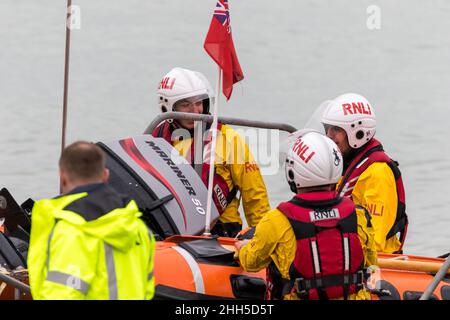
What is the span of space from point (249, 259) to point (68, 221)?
1306 millimetres

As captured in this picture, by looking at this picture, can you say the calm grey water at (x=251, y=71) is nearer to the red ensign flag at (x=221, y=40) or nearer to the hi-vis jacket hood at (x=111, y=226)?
the red ensign flag at (x=221, y=40)

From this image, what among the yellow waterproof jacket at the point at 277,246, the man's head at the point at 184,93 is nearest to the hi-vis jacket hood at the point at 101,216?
the yellow waterproof jacket at the point at 277,246

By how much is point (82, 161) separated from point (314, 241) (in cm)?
131

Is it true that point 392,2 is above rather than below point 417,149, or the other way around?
above

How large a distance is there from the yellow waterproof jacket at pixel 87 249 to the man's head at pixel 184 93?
2.59 meters

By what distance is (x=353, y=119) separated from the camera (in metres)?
7.23

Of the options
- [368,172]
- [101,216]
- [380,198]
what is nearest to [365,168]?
[368,172]

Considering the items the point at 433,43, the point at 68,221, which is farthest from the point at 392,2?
the point at 68,221

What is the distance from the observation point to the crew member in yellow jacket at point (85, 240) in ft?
16.0

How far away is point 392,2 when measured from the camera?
17984 mm

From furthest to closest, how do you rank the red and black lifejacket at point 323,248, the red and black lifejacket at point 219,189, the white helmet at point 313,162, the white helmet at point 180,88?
the white helmet at point 180,88
the red and black lifejacket at point 219,189
the white helmet at point 313,162
the red and black lifejacket at point 323,248

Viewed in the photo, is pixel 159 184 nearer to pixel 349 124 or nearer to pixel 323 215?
pixel 349 124
